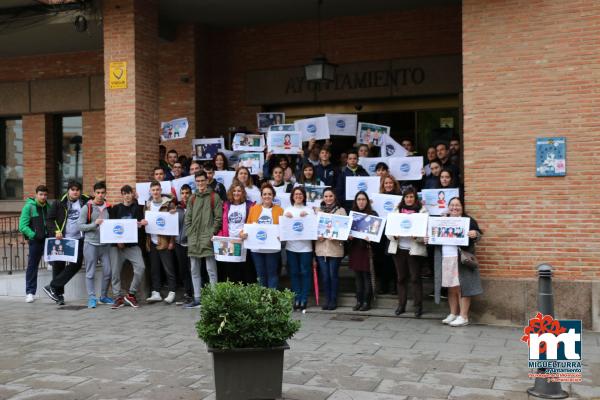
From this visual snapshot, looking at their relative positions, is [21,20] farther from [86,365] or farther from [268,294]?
[268,294]

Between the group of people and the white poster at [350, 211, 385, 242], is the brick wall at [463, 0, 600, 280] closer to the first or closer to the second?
the group of people

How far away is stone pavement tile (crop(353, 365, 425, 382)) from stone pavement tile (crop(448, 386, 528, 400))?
0.52 m

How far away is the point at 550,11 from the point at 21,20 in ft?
33.2

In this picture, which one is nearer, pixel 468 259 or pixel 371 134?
pixel 468 259

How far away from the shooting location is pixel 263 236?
9656mm

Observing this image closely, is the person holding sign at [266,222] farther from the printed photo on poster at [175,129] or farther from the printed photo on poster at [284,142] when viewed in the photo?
the printed photo on poster at [175,129]

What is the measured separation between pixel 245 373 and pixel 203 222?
5001 mm

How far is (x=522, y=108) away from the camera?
9000 millimetres

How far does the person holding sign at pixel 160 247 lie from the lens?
1048 cm

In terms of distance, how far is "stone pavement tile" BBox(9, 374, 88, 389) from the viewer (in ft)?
19.9

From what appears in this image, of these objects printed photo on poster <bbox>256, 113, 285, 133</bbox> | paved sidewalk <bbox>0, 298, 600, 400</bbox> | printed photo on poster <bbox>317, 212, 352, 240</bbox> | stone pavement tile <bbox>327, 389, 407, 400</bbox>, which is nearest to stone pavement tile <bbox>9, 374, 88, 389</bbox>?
paved sidewalk <bbox>0, 298, 600, 400</bbox>

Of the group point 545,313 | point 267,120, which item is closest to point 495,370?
point 545,313

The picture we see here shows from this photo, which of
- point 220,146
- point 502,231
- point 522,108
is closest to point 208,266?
point 220,146

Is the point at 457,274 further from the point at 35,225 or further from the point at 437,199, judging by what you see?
the point at 35,225
